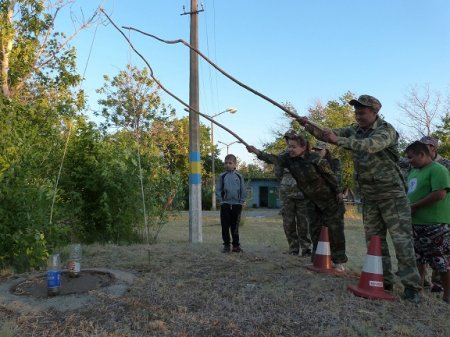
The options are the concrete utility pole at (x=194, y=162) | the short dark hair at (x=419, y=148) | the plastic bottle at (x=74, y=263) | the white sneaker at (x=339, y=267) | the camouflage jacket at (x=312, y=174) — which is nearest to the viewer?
the short dark hair at (x=419, y=148)

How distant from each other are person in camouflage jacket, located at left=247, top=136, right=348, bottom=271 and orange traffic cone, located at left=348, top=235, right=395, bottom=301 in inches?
42.3

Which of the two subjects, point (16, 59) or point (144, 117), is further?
point (144, 117)

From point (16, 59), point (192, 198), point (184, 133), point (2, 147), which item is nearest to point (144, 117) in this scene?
point (184, 133)

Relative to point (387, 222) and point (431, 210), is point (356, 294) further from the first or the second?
point (431, 210)

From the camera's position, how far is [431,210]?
4.38m

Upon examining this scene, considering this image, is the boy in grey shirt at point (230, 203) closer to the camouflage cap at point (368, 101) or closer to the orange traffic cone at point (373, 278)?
the orange traffic cone at point (373, 278)

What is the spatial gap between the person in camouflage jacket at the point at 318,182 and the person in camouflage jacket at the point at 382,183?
760 millimetres

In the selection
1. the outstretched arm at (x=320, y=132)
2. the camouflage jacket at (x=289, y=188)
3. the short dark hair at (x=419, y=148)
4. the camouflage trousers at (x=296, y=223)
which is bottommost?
the camouflage trousers at (x=296, y=223)

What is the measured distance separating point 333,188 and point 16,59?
455 inches

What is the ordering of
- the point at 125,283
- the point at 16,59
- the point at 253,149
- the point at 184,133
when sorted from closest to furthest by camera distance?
the point at 125,283
the point at 253,149
the point at 16,59
the point at 184,133

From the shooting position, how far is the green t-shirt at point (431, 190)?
431 cm

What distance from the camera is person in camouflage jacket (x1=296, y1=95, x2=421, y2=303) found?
4.02 meters

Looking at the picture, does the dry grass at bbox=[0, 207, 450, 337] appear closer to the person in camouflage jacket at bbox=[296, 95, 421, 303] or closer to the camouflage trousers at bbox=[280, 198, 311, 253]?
the person in camouflage jacket at bbox=[296, 95, 421, 303]

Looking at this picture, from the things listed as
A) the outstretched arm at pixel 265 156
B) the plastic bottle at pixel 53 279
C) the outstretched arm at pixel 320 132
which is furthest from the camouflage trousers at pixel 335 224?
the plastic bottle at pixel 53 279
